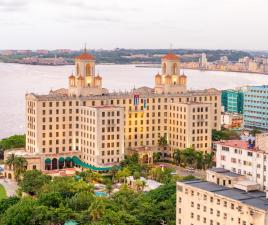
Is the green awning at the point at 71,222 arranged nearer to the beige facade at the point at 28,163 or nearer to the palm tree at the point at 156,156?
the beige facade at the point at 28,163

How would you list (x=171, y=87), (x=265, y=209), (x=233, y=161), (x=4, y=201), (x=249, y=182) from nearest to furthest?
(x=265, y=209)
(x=249, y=182)
(x=233, y=161)
(x=4, y=201)
(x=171, y=87)

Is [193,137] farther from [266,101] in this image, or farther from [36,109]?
[266,101]

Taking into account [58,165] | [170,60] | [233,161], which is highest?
[170,60]

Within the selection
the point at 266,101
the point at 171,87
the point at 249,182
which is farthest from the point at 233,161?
the point at 266,101

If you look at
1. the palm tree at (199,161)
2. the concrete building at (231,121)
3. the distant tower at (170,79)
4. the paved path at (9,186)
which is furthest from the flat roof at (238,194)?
the concrete building at (231,121)

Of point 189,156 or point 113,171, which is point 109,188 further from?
point 189,156

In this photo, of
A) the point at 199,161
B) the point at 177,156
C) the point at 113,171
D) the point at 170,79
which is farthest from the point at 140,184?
the point at 170,79

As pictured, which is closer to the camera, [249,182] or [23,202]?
[249,182]
